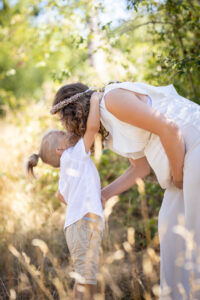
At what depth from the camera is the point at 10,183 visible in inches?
176

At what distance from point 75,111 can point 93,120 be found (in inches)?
8.1

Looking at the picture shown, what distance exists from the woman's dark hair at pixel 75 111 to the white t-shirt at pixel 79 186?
0.36 feet

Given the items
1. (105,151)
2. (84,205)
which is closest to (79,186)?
(84,205)

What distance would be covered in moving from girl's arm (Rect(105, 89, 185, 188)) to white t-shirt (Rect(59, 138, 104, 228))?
42 centimetres

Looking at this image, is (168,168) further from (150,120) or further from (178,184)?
(150,120)

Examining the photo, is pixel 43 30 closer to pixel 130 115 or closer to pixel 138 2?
pixel 138 2

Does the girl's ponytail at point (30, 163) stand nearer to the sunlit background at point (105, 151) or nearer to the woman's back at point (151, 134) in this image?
the sunlit background at point (105, 151)

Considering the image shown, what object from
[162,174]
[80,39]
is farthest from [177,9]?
[162,174]

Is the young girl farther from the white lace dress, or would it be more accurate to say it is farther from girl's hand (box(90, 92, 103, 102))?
the white lace dress

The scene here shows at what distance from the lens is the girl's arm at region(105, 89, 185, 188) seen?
5.84 ft

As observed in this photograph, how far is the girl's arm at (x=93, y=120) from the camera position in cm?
206

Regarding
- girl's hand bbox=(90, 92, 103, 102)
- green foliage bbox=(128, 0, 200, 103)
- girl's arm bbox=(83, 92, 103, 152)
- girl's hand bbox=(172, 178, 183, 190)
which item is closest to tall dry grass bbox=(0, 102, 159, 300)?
girl's hand bbox=(172, 178, 183, 190)

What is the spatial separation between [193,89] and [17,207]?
2341mm

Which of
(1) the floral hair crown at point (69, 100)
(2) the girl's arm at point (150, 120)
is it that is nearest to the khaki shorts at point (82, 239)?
(2) the girl's arm at point (150, 120)
